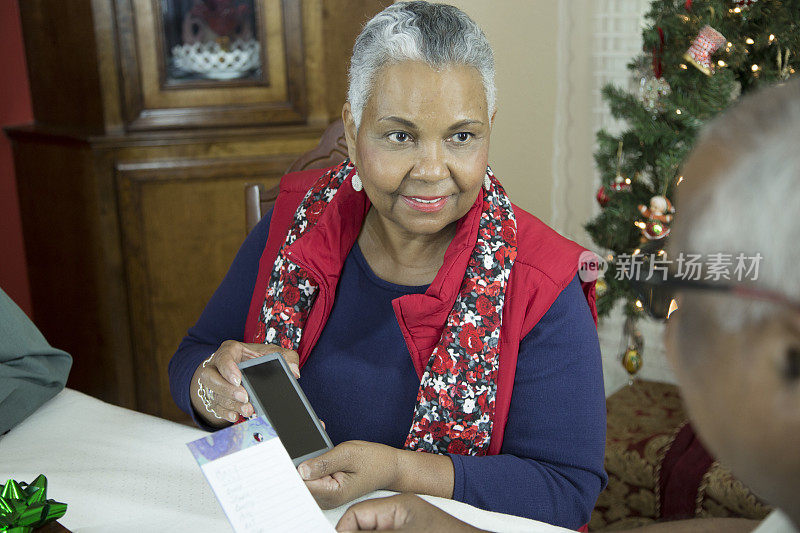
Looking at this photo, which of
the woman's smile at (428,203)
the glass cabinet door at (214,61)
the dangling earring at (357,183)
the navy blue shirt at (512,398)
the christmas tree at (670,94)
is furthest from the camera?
the glass cabinet door at (214,61)

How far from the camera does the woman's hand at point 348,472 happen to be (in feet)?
3.25

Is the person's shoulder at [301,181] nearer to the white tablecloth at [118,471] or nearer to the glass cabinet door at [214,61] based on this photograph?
the white tablecloth at [118,471]

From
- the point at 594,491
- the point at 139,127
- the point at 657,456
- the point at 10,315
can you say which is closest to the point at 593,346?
the point at 594,491

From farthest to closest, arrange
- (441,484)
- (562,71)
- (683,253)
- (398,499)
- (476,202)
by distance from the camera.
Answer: (562,71) < (476,202) < (441,484) < (398,499) < (683,253)

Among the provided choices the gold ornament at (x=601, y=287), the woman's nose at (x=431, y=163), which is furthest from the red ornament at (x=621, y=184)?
the woman's nose at (x=431, y=163)

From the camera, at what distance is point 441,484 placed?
1134 millimetres

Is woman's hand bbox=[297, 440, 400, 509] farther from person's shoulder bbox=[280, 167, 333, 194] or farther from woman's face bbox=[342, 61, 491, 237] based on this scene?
person's shoulder bbox=[280, 167, 333, 194]

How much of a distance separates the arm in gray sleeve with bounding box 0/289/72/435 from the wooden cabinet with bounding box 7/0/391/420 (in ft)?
4.45

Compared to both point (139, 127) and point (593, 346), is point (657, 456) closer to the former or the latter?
point (593, 346)

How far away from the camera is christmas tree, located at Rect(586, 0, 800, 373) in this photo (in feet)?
7.22

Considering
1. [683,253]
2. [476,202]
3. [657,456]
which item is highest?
[683,253]

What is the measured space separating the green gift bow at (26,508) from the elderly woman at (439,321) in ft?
1.00

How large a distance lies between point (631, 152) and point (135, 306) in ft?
6.22

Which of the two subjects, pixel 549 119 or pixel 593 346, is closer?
pixel 593 346
